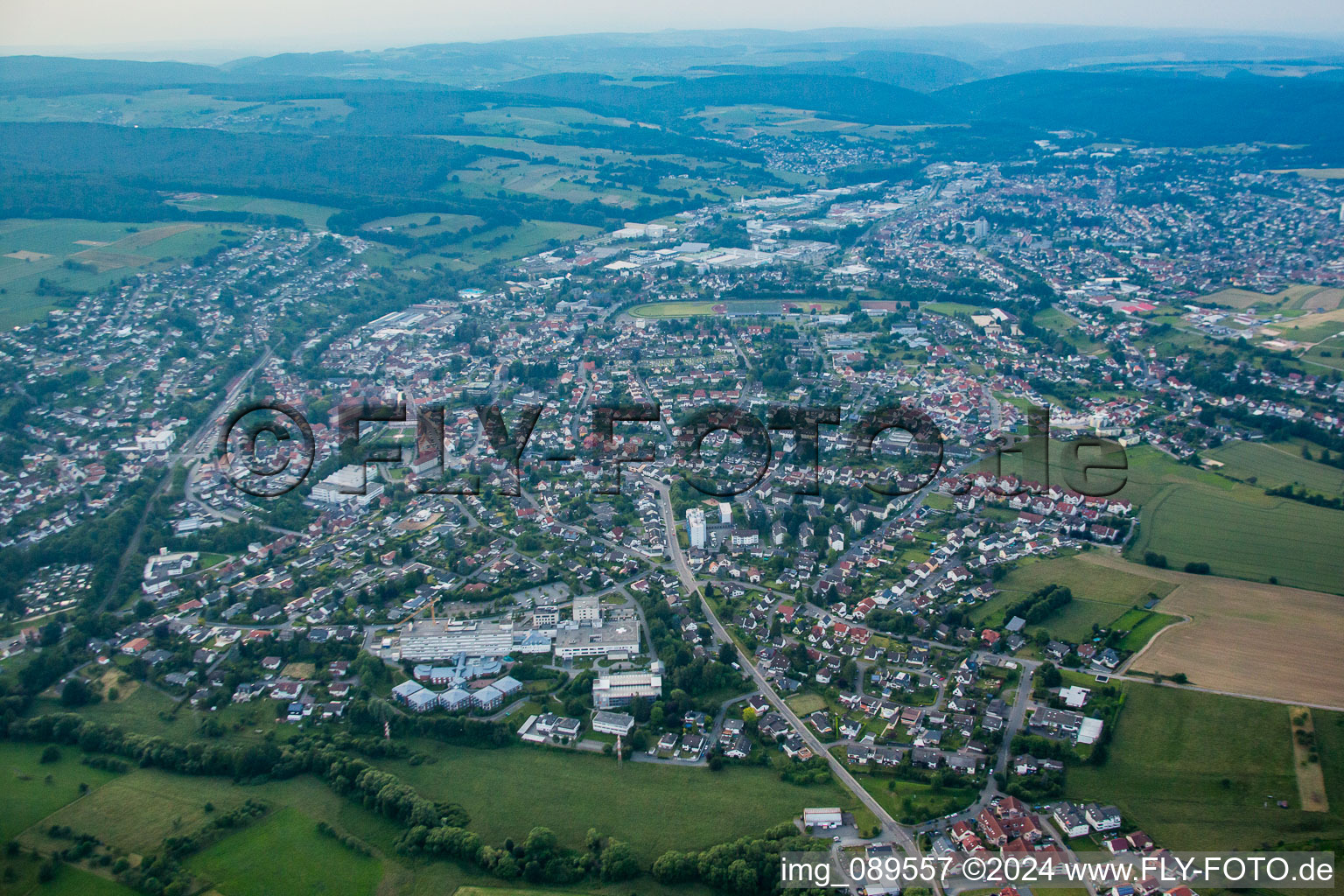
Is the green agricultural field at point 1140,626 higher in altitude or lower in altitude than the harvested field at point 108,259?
lower

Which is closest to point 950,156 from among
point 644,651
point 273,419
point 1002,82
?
point 1002,82

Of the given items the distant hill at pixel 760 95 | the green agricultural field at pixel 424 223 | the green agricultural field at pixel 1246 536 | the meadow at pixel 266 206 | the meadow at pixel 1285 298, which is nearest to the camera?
the green agricultural field at pixel 1246 536

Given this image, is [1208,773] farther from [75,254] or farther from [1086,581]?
[75,254]

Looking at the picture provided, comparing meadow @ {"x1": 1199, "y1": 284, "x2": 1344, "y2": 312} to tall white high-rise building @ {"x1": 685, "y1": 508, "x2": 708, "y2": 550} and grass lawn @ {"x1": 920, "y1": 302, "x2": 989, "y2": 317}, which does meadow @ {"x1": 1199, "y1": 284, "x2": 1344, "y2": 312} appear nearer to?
grass lawn @ {"x1": 920, "y1": 302, "x2": 989, "y2": 317}

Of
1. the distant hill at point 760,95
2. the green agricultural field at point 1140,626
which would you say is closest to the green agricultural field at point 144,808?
the green agricultural field at point 1140,626

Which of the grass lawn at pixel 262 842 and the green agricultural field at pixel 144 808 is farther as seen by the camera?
the green agricultural field at pixel 144 808

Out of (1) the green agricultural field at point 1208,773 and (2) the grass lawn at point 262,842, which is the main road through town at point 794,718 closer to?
(2) the grass lawn at point 262,842

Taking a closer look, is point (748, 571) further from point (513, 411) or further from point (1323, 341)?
point (1323, 341)
